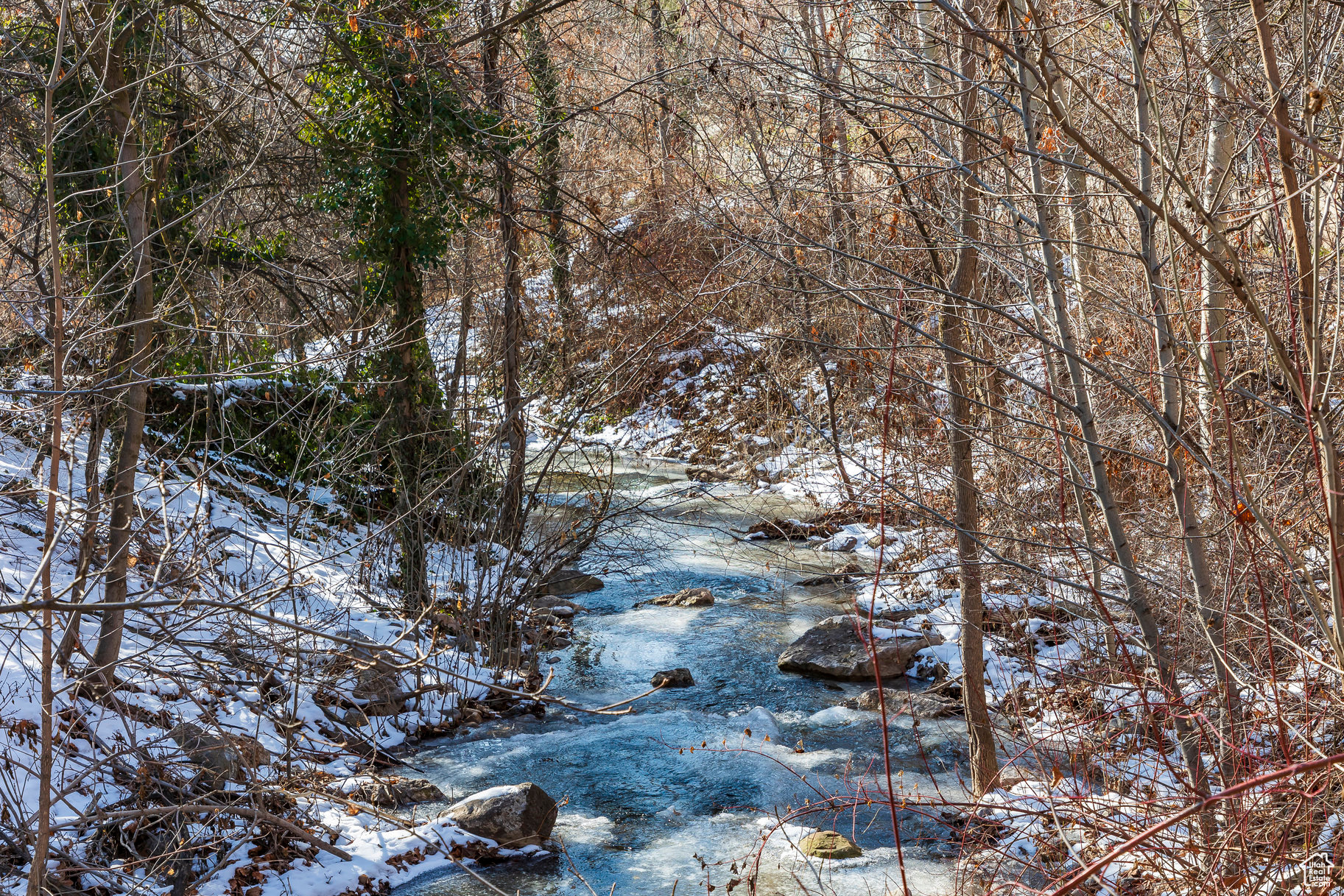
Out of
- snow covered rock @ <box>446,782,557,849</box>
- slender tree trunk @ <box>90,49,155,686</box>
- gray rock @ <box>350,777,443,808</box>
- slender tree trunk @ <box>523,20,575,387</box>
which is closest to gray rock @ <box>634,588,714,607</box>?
slender tree trunk @ <box>523,20,575,387</box>

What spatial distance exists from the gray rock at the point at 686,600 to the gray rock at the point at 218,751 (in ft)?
17.1

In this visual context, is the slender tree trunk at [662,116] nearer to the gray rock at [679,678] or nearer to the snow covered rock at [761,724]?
the gray rock at [679,678]

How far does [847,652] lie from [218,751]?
514 centimetres

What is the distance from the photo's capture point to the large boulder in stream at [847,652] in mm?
8883

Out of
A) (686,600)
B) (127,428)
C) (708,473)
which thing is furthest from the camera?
(708,473)

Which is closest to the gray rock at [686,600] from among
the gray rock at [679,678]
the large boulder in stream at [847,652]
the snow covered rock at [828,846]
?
the large boulder in stream at [847,652]

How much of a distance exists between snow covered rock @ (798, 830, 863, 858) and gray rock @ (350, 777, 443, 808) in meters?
2.37

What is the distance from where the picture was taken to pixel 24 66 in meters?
8.29

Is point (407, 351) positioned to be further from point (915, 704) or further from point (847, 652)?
point (915, 704)

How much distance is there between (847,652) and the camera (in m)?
9.17

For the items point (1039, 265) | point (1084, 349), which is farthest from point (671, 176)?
point (1039, 265)

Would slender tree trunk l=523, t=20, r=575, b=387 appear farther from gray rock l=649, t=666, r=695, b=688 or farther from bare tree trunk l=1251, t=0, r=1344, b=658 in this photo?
bare tree trunk l=1251, t=0, r=1344, b=658

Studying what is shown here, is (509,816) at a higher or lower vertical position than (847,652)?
lower

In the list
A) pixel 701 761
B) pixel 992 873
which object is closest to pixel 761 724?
pixel 701 761
